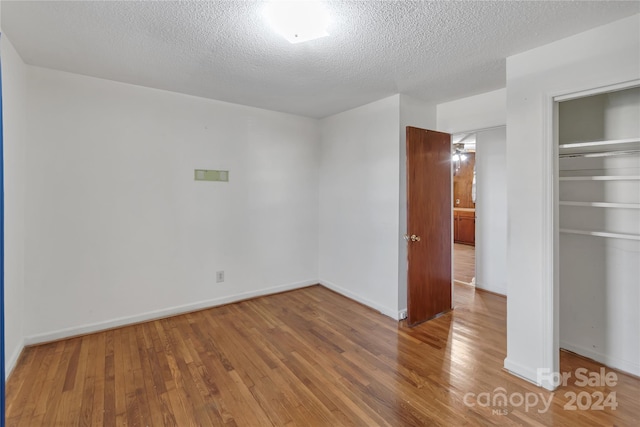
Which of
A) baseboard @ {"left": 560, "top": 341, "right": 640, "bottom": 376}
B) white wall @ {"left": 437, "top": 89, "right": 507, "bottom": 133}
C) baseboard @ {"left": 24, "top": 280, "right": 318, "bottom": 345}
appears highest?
white wall @ {"left": 437, "top": 89, "right": 507, "bottom": 133}

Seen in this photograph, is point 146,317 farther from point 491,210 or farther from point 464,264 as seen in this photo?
point 464,264

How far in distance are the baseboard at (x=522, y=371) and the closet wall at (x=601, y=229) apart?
2.34ft

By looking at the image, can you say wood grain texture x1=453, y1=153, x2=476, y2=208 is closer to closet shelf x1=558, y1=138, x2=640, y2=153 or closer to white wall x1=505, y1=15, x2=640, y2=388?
closet shelf x1=558, y1=138, x2=640, y2=153

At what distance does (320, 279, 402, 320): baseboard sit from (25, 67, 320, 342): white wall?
52cm

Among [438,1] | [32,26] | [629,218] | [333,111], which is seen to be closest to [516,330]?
[629,218]

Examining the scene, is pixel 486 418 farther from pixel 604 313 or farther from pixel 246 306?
pixel 246 306

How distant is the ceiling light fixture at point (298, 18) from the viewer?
5.75ft

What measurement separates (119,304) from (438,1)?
3.75m

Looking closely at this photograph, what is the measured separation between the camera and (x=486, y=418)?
189 centimetres

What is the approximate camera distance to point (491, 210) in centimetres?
456

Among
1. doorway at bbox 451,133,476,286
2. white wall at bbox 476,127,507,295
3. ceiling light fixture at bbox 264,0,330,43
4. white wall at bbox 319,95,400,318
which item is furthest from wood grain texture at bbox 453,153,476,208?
ceiling light fixture at bbox 264,0,330,43

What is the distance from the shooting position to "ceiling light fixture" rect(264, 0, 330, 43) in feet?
5.75

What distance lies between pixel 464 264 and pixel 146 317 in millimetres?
5365

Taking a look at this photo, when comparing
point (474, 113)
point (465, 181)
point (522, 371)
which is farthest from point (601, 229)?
point (465, 181)
